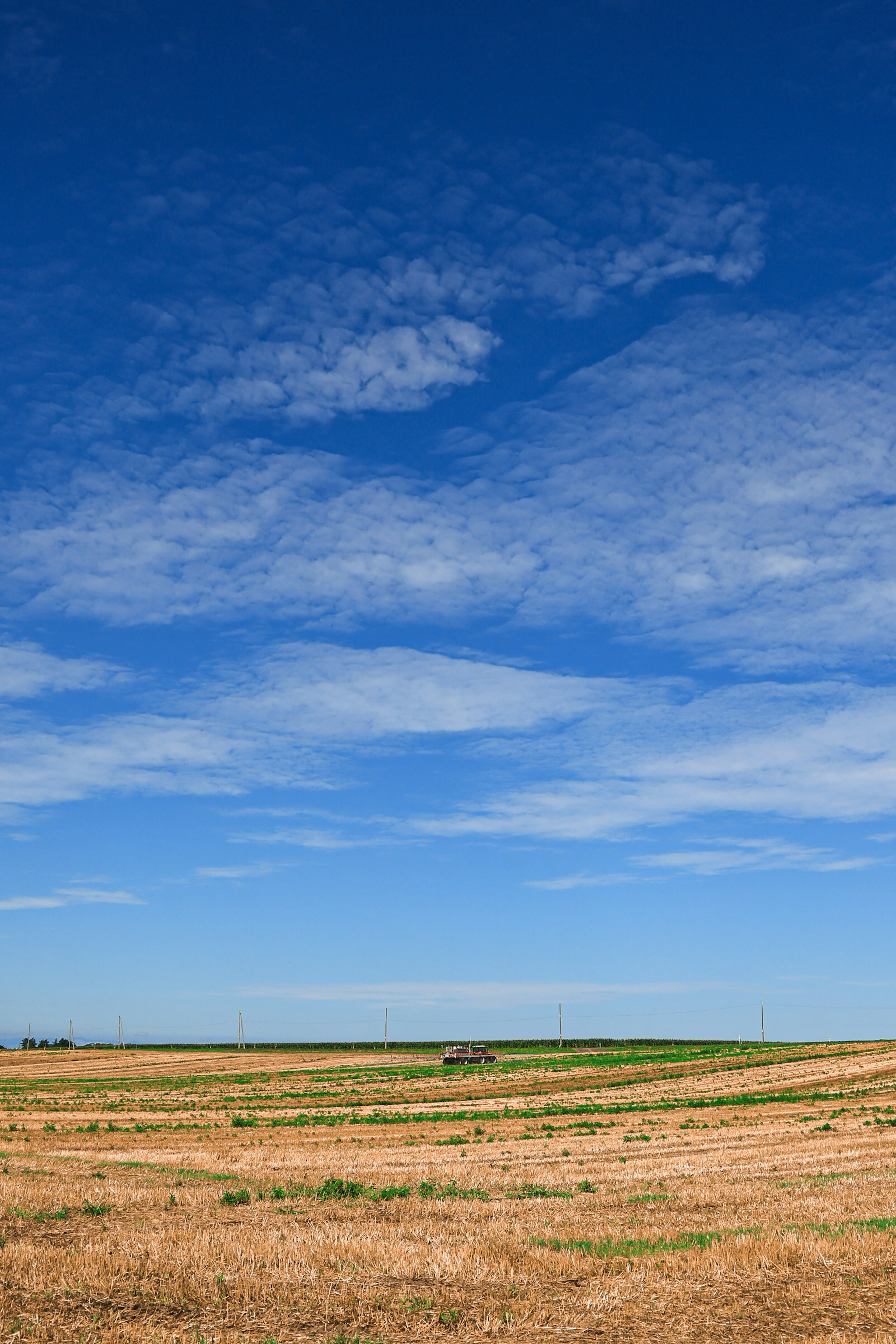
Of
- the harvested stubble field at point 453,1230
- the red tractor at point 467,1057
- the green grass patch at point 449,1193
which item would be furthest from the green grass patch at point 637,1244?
the red tractor at point 467,1057

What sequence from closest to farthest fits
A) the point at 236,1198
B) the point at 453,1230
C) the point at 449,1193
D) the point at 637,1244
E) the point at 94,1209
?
the point at 637,1244 < the point at 453,1230 < the point at 94,1209 < the point at 236,1198 < the point at 449,1193

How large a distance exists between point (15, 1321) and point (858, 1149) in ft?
90.1

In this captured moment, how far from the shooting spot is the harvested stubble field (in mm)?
8938

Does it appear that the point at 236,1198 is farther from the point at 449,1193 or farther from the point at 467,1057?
the point at 467,1057

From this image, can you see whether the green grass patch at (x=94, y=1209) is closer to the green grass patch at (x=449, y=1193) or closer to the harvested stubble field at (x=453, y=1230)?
the harvested stubble field at (x=453, y=1230)

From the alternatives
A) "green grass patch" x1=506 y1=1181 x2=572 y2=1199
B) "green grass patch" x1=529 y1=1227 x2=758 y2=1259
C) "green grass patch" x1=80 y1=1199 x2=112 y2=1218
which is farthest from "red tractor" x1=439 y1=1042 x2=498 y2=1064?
"green grass patch" x1=529 y1=1227 x2=758 y2=1259

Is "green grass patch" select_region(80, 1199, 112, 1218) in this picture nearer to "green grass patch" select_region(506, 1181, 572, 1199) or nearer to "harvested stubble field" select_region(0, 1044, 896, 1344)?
"harvested stubble field" select_region(0, 1044, 896, 1344)

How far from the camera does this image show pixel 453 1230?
45.2 ft

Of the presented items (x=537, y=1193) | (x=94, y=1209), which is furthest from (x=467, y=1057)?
(x=94, y=1209)

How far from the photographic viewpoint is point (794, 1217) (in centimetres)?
1509

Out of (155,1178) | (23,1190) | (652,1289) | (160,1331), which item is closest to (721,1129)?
(155,1178)

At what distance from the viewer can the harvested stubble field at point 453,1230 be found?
8938mm

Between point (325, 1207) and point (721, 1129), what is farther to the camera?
point (721, 1129)

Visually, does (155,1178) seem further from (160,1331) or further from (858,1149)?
(858,1149)
